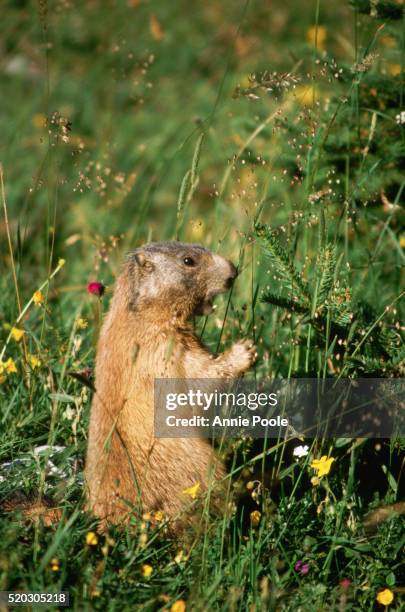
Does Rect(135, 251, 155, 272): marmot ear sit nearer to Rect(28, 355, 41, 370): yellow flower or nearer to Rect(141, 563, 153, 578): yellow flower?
Rect(28, 355, 41, 370): yellow flower

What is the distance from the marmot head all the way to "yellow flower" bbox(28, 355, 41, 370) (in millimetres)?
501

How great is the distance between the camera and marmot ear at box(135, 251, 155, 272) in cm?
404

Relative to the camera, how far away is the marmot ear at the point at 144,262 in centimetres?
404

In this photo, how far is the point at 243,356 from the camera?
12.0 ft

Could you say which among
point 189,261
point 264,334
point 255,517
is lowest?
point 255,517

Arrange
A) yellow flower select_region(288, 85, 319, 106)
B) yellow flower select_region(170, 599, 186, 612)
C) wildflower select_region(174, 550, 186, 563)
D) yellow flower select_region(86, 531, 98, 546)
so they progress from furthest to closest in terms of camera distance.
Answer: yellow flower select_region(288, 85, 319, 106)
wildflower select_region(174, 550, 186, 563)
yellow flower select_region(86, 531, 98, 546)
yellow flower select_region(170, 599, 186, 612)

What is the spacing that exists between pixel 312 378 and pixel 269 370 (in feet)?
1.49

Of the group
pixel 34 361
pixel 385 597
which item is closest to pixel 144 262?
pixel 34 361

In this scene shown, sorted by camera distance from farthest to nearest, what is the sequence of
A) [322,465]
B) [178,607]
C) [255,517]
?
1. [255,517]
2. [322,465]
3. [178,607]

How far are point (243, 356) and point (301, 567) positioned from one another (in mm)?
896

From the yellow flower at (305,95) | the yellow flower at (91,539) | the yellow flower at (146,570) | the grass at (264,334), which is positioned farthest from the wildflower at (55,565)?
the yellow flower at (305,95)

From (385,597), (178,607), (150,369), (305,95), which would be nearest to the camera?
(178,607)

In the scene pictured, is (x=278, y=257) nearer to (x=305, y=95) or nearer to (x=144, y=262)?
(x=144, y=262)

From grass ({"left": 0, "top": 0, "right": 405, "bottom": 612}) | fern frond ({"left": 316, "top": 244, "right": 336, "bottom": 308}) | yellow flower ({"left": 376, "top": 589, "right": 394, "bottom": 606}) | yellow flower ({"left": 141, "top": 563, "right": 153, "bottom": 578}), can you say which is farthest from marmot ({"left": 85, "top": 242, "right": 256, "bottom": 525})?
yellow flower ({"left": 376, "top": 589, "right": 394, "bottom": 606})
